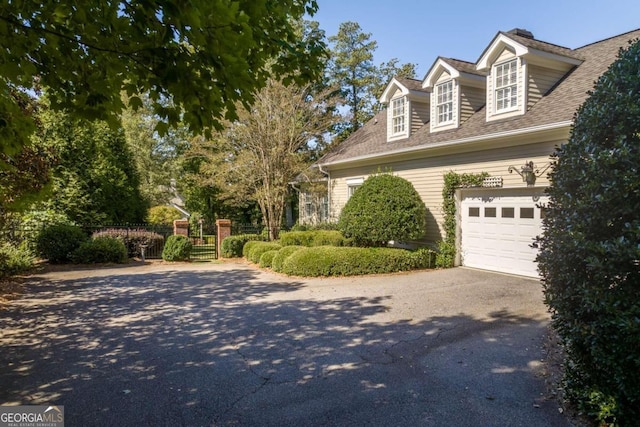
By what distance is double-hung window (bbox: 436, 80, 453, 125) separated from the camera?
39.6 ft

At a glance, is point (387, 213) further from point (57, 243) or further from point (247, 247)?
point (57, 243)

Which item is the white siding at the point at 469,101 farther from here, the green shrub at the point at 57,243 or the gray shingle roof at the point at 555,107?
the green shrub at the point at 57,243

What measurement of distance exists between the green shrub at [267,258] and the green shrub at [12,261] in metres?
6.60

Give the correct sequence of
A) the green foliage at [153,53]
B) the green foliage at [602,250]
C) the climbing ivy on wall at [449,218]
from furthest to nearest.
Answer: the climbing ivy on wall at [449,218] < the green foliage at [602,250] < the green foliage at [153,53]

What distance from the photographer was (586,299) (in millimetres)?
2928

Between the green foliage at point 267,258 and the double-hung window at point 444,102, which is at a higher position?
the double-hung window at point 444,102

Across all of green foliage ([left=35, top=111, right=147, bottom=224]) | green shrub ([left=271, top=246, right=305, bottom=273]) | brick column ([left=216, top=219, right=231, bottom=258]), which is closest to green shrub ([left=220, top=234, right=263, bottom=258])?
brick column ([left=216, top=219, right=231, bottom=258])

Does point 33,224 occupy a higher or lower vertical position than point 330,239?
higher

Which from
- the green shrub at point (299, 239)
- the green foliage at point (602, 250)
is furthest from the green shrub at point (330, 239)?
the green foliage at point (602, 250)

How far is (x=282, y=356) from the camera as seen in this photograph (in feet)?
15.6

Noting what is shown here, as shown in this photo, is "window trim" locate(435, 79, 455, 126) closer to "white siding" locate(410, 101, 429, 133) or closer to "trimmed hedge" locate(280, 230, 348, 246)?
"white siding" locate(410, 101, 429, 133)

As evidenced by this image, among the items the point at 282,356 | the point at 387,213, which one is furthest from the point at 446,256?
the point at 282,356

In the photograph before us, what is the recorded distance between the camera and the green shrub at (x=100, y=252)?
12.5 meters

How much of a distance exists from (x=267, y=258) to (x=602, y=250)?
1011cm
